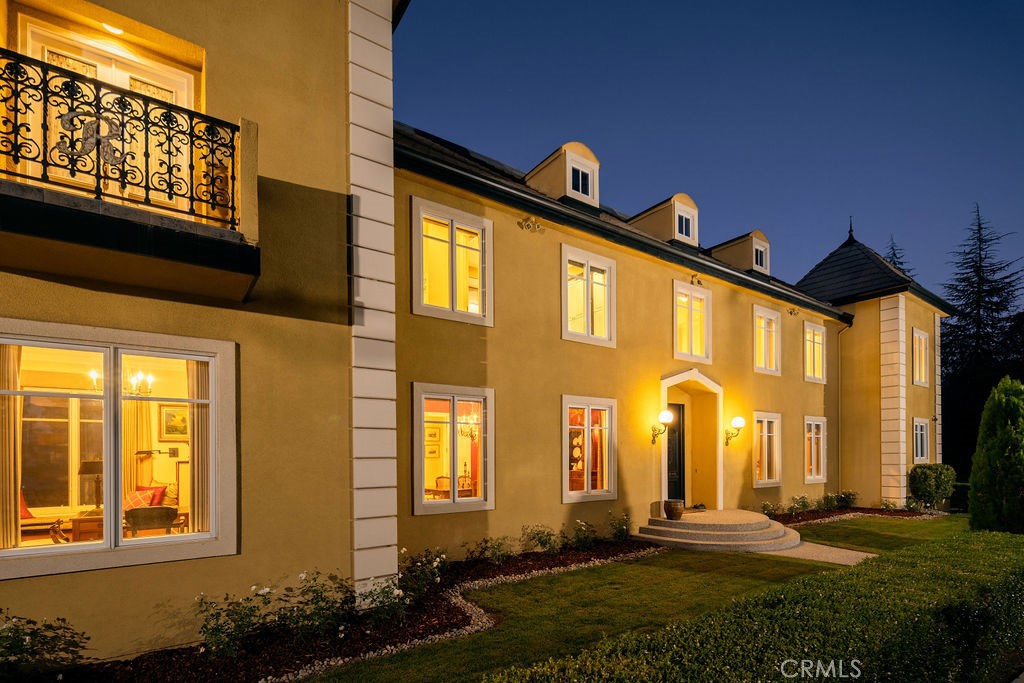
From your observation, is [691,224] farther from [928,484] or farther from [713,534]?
[928,484]

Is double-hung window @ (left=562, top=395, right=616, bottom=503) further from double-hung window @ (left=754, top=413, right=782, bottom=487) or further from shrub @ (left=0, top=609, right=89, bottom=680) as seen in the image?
shrub @ (left=0, top=609, right=89, bottom=680)

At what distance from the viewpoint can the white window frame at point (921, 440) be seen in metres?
18.9

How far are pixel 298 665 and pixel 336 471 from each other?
78.3 inches

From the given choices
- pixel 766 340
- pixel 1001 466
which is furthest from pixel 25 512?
pixel 766 340

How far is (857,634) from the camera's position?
4023 millimetres

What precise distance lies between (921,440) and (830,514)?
6152 mm

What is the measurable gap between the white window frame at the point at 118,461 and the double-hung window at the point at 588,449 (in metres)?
6.45

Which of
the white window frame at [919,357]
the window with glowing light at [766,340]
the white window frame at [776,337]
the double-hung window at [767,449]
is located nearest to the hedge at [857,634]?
the double-hung window at [767,449]

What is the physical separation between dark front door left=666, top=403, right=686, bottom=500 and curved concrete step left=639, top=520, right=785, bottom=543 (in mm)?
2540

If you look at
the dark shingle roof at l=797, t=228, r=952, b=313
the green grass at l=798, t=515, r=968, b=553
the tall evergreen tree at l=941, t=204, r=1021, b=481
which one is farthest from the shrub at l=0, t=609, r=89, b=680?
the tall evergreen tree at l=941, t=204, r=1021, b=481

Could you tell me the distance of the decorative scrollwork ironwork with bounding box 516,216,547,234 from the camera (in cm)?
1056

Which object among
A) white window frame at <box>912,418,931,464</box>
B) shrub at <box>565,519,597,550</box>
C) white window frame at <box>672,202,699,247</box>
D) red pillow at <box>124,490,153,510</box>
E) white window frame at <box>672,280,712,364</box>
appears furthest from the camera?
white window frame at <box>912,418,931,464</box>

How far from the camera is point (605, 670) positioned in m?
3.28

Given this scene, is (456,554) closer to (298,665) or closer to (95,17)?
(298,665)
